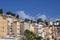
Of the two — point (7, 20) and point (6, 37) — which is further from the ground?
point (7, 20)

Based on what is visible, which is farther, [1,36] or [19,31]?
[19,31]

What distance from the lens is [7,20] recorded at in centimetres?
6706

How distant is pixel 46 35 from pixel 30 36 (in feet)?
101

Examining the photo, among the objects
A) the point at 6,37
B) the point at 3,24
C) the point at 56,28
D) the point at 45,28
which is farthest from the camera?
the point at 56,28

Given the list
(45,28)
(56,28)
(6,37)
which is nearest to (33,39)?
(6,37)

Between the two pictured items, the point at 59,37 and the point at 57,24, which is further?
the point at 57,24

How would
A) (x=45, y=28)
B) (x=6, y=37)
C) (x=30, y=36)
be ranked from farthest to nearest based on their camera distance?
(x=45, y=28)
(x=6, y=37)
(x=30, y=36)

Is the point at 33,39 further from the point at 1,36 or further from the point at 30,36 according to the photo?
the point at 1,36

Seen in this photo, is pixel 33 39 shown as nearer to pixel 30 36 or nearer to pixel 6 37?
pixel 30 36

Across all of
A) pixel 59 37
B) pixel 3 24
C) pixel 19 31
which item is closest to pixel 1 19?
pixel 3 24

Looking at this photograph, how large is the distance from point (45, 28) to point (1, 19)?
26472 millimetres

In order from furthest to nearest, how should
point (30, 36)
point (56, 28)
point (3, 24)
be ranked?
point (56, 28) → point (3, 24) → point (30, 36)

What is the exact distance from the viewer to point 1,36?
61.8 metres

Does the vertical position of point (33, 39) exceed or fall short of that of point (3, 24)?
it falls short
